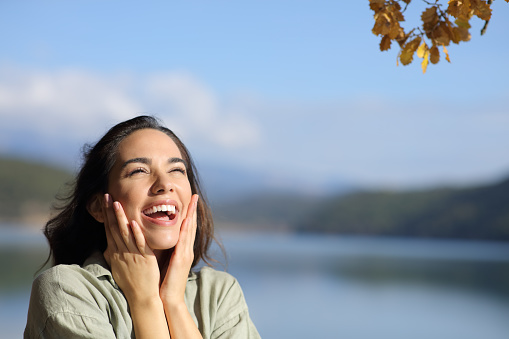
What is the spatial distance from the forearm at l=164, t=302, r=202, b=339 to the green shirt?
4.4 inches

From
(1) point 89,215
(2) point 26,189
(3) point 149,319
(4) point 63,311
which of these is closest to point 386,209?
(2) point 26,189

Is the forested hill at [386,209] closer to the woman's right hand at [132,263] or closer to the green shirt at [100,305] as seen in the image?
the green shirt at [100,305]

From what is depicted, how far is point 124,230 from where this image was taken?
2.23 metres

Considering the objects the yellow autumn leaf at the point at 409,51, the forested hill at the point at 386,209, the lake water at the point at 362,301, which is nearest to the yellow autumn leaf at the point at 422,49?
the yellow autumn leaf at the point at 409,51

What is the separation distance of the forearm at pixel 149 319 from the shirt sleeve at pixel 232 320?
245 millimetres

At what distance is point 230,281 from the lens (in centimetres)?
247

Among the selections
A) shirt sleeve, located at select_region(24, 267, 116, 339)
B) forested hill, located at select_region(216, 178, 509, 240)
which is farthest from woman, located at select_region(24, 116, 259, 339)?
forested hill, located at select_region(216, 178, 509, 240)

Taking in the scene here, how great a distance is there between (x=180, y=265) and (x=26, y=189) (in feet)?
324

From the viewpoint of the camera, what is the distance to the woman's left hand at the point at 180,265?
2.25m

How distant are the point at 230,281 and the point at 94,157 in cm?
73

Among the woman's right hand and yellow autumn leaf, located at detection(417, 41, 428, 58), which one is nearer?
the woman's right hand

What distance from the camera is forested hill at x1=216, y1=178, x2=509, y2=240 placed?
68812 mm

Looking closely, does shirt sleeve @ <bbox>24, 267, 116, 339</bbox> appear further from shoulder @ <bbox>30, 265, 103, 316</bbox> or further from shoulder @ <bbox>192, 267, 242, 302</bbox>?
shoulder @ <bbox>192, 267, 242, 302</bbox>

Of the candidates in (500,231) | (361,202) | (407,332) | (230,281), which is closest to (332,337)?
(407,332)
